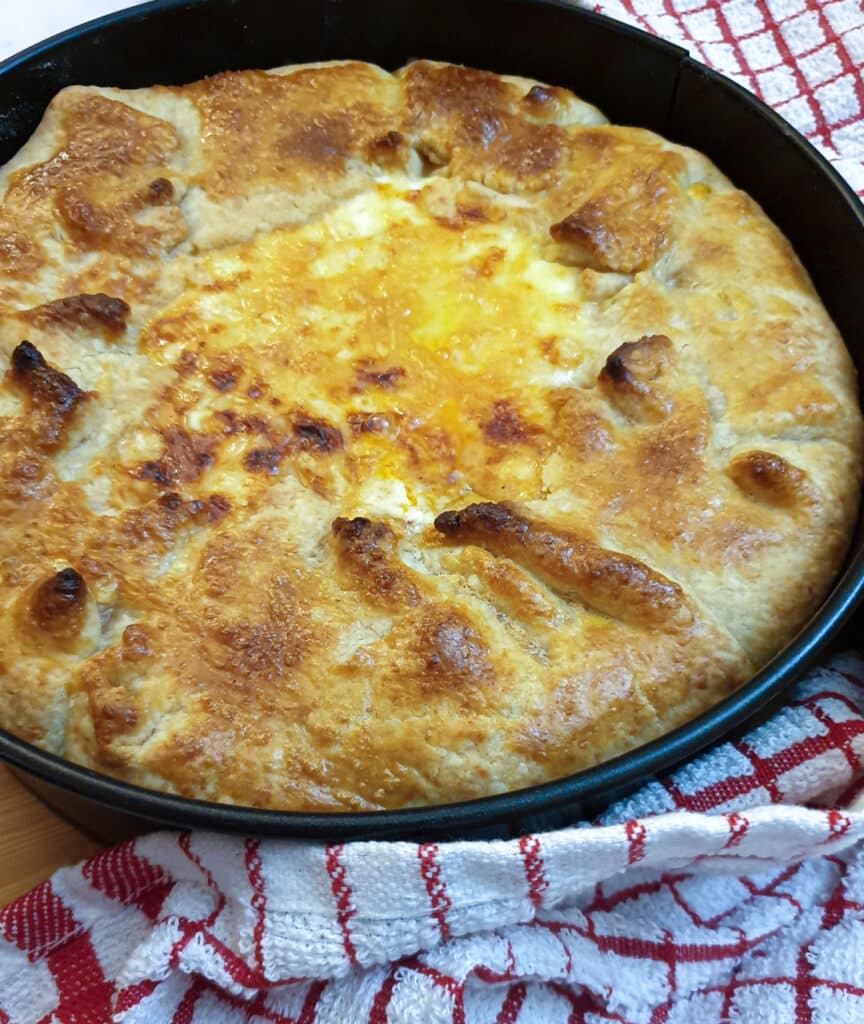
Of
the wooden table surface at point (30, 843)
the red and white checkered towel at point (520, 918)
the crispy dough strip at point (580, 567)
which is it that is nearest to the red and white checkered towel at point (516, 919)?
the red and white checkered towel at point (520, 918)

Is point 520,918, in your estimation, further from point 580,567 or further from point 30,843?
point 30,843

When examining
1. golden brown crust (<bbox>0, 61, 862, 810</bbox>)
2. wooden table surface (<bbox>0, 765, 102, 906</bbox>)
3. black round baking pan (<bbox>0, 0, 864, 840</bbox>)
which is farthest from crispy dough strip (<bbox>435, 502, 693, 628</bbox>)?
wooden table surface (<bbox>0, 765, 102, 906</bbox>)

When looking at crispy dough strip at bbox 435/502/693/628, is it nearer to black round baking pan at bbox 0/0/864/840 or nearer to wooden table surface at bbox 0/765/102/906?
black round baking pan at bbox 0/0/864/840

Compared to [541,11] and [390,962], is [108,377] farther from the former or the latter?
[541,11]

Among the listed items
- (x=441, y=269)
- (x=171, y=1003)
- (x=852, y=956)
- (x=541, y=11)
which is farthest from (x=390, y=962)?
(x=541, y=11)

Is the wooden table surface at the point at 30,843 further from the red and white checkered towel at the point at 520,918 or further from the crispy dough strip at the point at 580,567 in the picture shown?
the crispy dough strip at the point at 580,567

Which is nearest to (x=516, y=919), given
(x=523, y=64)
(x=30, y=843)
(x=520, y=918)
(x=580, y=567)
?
(x=520, y=918)
